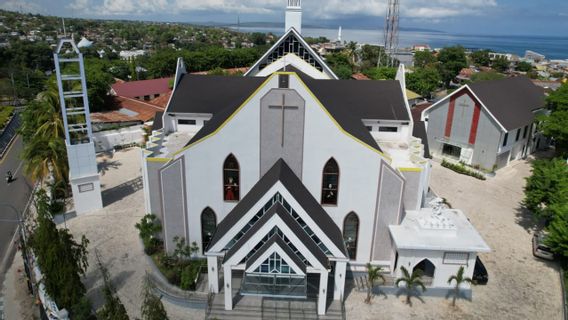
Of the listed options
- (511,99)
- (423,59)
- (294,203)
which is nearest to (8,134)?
(294,203)

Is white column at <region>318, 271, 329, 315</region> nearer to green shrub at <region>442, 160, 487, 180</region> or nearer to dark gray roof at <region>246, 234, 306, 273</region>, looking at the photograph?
dark gray roof at <region>246, 234, 306, 273</region>

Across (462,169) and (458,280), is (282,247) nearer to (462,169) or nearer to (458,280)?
(458,280)

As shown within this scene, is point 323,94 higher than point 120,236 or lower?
higher

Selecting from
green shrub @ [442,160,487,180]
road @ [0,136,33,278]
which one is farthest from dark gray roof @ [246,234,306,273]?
green shrub @ [442,160,487,180]

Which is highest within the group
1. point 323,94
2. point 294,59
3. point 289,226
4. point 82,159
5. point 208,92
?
point 294,59

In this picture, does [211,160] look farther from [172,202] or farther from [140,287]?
[140,287]

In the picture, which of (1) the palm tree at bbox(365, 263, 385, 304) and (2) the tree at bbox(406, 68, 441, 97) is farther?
(2) the tree at bbox(406, 68, 441, 97)
